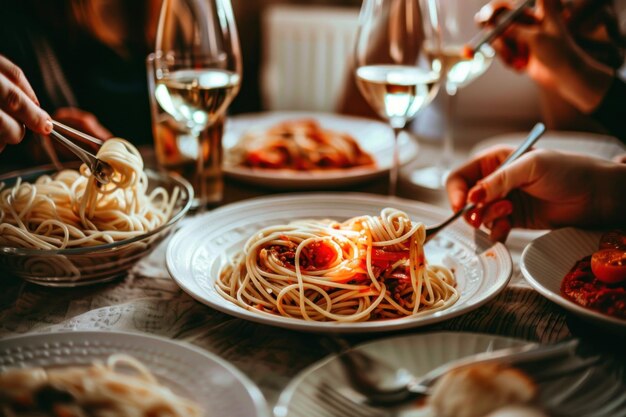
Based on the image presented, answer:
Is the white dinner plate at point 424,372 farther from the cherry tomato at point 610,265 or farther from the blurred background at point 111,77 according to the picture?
the blurred background at point 111,77

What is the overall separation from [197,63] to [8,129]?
0.46 meters

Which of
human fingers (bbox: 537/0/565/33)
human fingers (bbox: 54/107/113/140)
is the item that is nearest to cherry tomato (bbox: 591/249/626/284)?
human fingers (bbox: 537/0/565/33)

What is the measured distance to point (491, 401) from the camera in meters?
0.61

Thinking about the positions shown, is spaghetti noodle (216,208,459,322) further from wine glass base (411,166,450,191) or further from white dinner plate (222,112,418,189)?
wine glass base (411,166,450,191)

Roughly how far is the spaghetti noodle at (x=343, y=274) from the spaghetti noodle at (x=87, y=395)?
0.97 feet

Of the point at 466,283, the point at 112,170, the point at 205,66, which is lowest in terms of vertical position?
the point at 466,283

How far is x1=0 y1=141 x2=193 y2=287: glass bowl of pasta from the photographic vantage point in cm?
92

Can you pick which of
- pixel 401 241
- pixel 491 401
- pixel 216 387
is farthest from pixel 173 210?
pixel 491 401

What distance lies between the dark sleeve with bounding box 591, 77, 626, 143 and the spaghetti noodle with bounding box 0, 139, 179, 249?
1322 mm

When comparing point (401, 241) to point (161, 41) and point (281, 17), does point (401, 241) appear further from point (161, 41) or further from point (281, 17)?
point (281, 17)

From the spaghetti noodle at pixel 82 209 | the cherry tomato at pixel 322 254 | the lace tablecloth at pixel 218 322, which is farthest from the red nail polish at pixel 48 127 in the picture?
the cherry tomato at pixel 322 254

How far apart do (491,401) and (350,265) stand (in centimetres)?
42

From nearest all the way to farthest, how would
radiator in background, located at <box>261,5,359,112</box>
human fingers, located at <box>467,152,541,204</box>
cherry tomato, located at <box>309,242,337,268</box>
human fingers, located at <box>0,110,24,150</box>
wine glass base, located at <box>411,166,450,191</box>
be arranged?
human fingers, located at <box>0,110,24,150</box>, cherry tomato, located at <box>309,242,337,268</box>, human fingers, located at <box>467,152,541,204</box>, wine glass base, located at <box>411,166,450,191</box>, radiator in background, located at <box>261,5,359,112</box>

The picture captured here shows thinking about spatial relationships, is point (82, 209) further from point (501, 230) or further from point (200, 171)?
point (501, 230)
